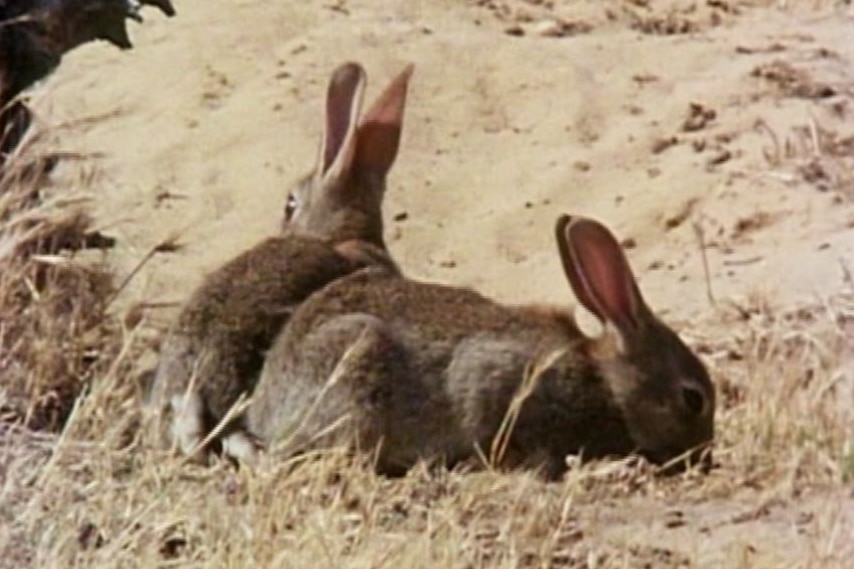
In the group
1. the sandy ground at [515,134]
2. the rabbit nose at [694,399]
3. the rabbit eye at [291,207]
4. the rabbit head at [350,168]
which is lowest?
the sandy ground at [515,134]

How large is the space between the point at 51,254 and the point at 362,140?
966 mm

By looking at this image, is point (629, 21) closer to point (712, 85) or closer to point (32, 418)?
point (712, 85)

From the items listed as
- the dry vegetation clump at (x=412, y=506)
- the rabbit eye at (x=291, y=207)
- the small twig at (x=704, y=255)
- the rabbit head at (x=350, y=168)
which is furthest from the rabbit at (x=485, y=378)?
the small twig at (x=704, y=255)

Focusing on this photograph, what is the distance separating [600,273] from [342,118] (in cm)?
124

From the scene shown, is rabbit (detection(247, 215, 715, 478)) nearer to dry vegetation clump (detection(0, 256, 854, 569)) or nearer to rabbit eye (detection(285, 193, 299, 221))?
dry vegetation clump (detection(0, 256, 854, 569))

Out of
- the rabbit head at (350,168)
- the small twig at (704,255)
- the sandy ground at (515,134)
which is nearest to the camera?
the rabbit head at (350,168)

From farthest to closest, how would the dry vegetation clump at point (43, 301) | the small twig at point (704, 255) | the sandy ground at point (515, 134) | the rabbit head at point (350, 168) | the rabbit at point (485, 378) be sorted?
1. the sandy ground at point (515, 134)
2. the small twig at point (704, 255)
3. the rabbit head at point (350, 168)
4. the dry vegetation clump at point (43, 301)
5. the rabbit at point (485, 378)

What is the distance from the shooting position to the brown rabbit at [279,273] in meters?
6.78

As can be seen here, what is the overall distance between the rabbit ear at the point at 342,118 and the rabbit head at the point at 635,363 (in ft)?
3.60

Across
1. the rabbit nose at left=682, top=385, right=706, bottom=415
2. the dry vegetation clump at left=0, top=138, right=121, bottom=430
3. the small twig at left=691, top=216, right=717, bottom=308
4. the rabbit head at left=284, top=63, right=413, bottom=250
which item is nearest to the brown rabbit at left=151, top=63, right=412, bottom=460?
the rabbit head at left=284, top=63, right=413, bottom=250

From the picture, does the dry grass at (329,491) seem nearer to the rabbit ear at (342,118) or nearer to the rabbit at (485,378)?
the rabbit at (485,378)

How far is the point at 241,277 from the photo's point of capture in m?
7.01

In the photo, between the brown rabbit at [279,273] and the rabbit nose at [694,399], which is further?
the rabbit nose at [694,399]

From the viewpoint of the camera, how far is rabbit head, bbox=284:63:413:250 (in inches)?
303
